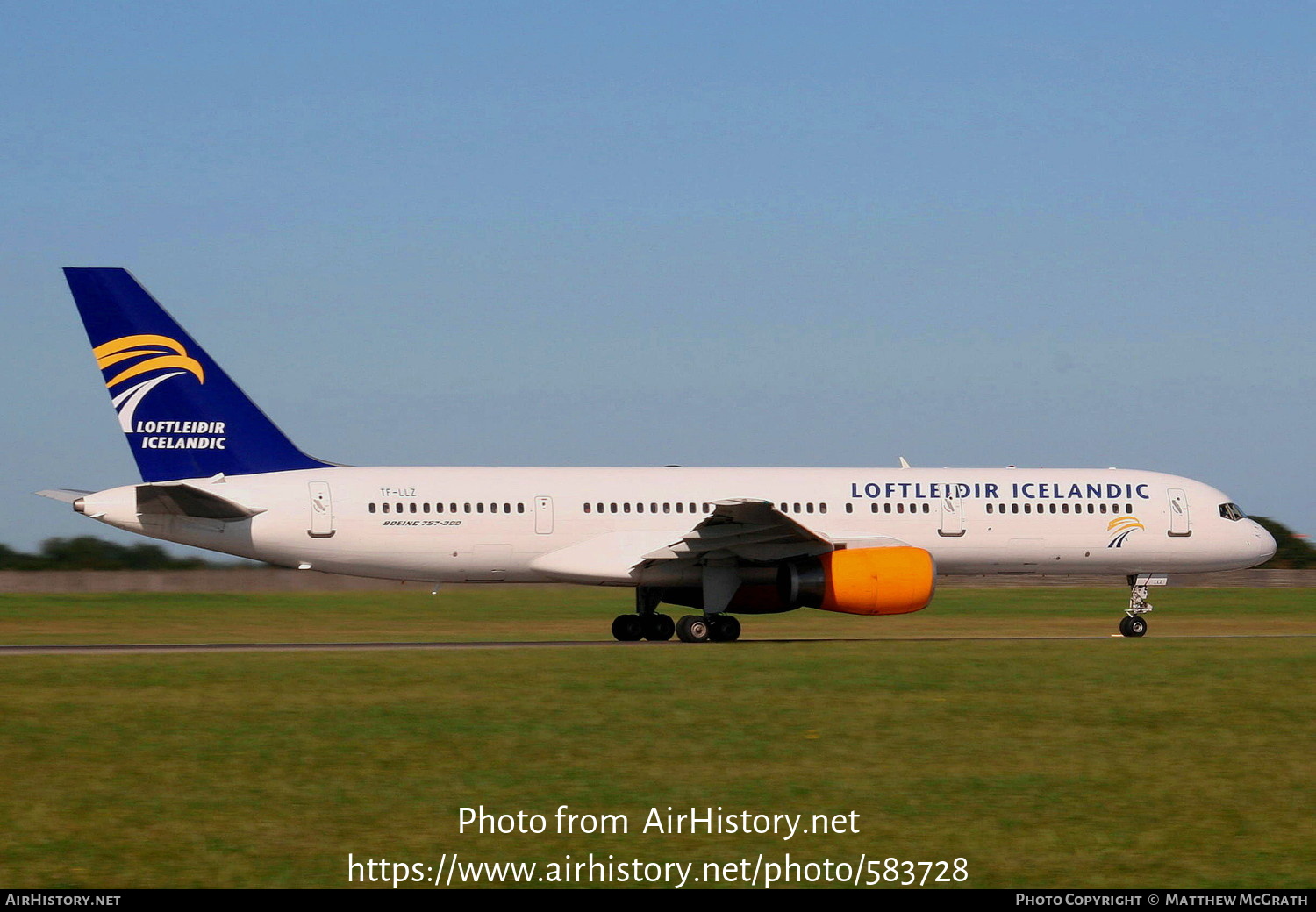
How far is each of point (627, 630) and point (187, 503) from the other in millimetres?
8545

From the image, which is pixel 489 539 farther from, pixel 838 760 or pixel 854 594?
pixel 838 760

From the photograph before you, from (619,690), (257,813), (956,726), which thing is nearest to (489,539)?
(619,690)

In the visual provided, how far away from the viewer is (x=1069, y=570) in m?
32.0

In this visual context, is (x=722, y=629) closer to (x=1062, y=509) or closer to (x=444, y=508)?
(x=444, y=508)

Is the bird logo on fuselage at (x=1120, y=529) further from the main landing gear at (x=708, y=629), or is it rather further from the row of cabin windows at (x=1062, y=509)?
the main landing gear at (x=708, y=629)

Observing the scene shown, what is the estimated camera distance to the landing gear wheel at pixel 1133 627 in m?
30.4

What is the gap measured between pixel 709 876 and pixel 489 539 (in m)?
19.5

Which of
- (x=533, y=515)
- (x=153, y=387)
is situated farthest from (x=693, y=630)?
(x=153, y=387)

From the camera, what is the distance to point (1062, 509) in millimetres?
31547

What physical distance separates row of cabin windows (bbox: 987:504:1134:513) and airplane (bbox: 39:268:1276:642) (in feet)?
0.24

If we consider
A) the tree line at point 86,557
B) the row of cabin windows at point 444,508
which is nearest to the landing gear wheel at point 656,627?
the row of cabin windows at point 444,508

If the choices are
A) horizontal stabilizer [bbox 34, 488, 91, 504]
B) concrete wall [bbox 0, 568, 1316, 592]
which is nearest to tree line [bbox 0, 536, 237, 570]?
concrete wall [bbox 0, 568, 1316, 592]

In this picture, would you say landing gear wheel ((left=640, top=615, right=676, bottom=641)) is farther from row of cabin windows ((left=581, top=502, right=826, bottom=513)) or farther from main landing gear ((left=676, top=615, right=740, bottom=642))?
row of cabin windows ((left=581, top=502, right=826, bottom=513))

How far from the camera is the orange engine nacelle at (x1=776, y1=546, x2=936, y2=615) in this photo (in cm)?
2719
